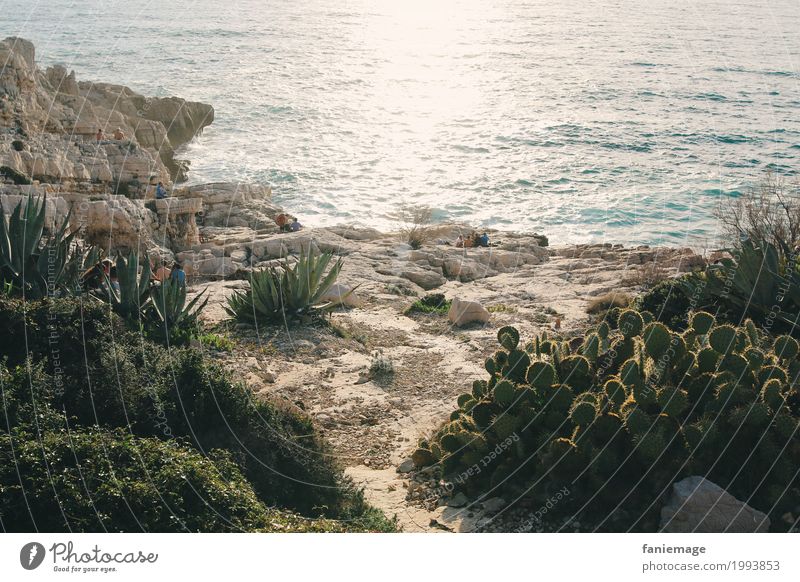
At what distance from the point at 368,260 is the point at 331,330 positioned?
6.51m

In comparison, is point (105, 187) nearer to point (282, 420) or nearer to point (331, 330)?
point (331, 330)

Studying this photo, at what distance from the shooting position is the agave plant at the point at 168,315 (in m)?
11.5

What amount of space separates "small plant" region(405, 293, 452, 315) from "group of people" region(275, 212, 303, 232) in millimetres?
Answer: 7012

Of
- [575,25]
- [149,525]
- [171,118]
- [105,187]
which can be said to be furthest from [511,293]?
[575,25]

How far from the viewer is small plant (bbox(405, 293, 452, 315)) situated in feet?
51.9

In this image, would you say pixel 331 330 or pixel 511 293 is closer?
pixel 331 330

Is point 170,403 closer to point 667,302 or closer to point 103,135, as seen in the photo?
point 667,302

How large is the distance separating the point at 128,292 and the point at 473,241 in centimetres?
1336

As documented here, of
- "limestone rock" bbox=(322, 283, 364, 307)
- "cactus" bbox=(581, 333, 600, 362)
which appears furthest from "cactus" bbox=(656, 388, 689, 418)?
"limestone rock" bbox=(322, 283, 364, 307)

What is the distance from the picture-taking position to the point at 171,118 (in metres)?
38.0

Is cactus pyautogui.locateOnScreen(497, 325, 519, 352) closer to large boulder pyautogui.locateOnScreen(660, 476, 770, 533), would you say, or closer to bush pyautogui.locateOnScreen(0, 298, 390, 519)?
bush pyautogui.locateOnScreen(0, 298, 390, 519)

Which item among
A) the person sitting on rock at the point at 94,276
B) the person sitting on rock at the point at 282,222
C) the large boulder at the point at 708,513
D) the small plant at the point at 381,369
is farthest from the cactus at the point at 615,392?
the person sitting on rock at the point at 282,222

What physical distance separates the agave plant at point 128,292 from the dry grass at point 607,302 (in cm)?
821

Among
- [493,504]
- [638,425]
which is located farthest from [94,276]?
[638,425]
